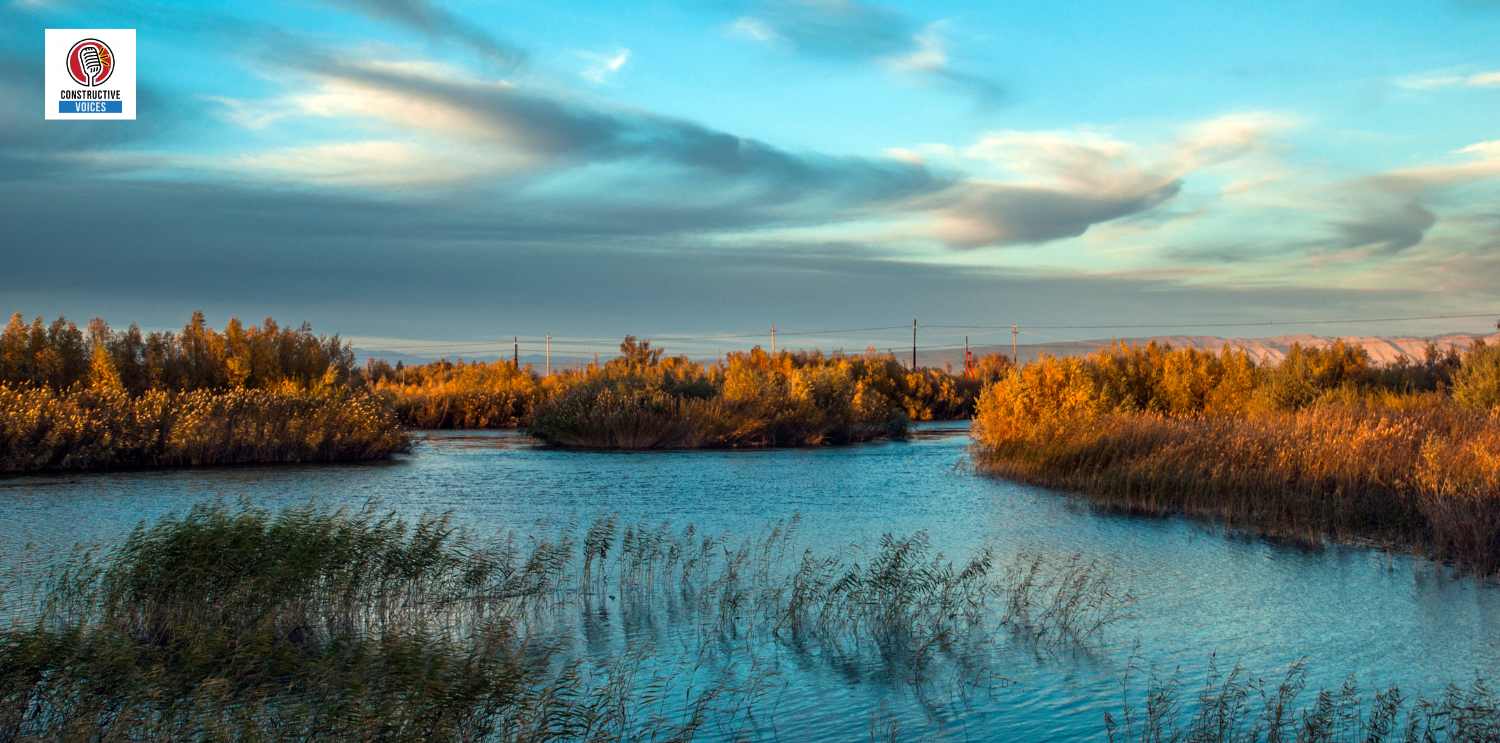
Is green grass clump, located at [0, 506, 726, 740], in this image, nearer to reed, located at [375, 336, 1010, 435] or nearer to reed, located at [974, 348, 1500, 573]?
reed, located at [974, 348, 1500, 573]

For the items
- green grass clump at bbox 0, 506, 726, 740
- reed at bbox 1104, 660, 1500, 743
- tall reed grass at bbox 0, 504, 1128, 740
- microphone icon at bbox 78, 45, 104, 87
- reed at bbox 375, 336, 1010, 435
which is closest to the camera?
green grass clump at bbox 0, 506, 726, 740

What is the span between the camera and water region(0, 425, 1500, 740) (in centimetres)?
902

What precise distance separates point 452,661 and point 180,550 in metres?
Result: 4.19

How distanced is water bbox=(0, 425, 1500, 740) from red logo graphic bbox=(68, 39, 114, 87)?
7133 millimetres

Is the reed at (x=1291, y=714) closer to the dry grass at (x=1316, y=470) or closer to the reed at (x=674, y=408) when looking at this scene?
the dry grass at (x=1316, y=470)

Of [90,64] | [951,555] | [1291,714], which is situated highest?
[90,64]

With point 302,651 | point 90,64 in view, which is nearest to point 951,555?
point 302,651

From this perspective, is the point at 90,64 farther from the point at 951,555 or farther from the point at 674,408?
the point at 674,408

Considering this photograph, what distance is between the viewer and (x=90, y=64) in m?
18.9

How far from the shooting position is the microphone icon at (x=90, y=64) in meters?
18.9

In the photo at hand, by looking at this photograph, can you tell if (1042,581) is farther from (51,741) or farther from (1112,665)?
(51,741)

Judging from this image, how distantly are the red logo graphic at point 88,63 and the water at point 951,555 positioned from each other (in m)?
7.13

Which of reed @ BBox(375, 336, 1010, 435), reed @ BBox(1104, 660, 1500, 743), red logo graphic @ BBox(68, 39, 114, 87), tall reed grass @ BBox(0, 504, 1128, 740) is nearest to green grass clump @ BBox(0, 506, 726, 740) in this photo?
tall reed grass @ BBox(0, 504, 1128, 740)

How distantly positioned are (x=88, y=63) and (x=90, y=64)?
0.12 feet
